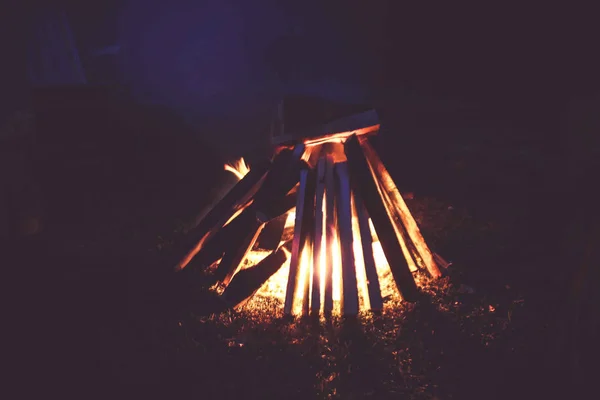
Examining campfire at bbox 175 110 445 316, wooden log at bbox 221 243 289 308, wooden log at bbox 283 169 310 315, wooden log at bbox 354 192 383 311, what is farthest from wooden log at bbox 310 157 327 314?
wooden log at bbox 221 243 289 308

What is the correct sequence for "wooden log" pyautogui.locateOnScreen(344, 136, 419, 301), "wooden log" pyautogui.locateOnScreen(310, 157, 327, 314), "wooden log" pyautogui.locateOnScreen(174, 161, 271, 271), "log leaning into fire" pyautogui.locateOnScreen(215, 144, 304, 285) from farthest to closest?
"wooden log" pyautogui.locateOnScreen(174, 161, 271, 271)
"log leaning into fire" pyautogui.locateOnScreen(215, 144, 304, 285)
"wooden log" pyautogui.locateOnScreen(344, 136, 419, 301)
"wooden log" pyautogui.locateOnScreen(310, 157, 327, 314)

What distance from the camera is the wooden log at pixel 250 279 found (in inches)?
156

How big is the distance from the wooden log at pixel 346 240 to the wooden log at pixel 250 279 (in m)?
0.76

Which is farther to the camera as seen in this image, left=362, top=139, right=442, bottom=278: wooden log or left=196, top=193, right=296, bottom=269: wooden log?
left=196, top=193, right=296, bottom=269: wooden log

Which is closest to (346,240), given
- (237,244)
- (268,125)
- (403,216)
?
(403,216)

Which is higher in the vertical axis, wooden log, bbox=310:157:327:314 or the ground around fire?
wooden log, bbox=310:157:327:314

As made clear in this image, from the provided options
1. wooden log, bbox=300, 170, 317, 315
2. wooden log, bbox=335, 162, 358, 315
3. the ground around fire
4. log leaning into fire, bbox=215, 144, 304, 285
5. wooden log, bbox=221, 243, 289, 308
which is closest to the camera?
the ground around fire

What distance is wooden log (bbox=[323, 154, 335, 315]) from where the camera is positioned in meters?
3.61

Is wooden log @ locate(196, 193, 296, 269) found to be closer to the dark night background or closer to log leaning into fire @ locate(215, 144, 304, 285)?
log leaning into fire @ locate(215, 144, 304, 285)

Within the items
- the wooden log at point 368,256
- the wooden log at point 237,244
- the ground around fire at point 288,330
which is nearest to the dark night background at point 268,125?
the ground around fire at point 288,330

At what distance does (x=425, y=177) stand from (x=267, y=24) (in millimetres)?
5230

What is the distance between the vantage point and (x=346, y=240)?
12.4ft

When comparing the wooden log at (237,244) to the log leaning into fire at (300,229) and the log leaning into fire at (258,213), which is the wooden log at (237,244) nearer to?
the log leaning into fire at (258,213)

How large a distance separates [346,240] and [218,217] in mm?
1553
